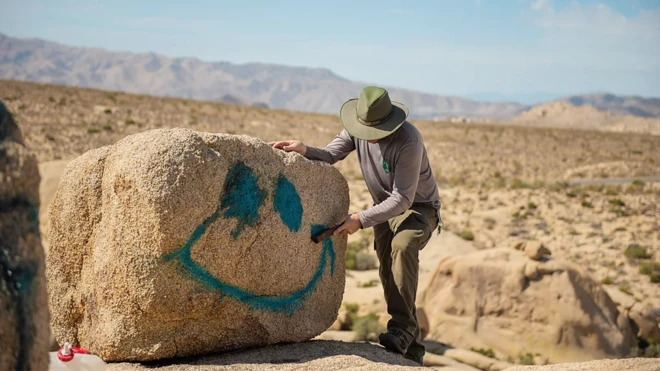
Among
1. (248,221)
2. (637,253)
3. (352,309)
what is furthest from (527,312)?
(637,253)

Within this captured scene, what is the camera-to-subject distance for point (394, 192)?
14.4 ft

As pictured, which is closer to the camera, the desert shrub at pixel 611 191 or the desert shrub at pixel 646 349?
the desert shrub at pixel 646 349

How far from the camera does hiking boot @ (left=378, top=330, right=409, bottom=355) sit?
4.56 m

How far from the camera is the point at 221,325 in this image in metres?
4.09

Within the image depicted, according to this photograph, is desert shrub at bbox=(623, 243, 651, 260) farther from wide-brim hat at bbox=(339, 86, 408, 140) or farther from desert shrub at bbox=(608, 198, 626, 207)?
wide-brim hat at bbox=(339, 86, 408, 140)

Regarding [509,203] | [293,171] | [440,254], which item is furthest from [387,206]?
[509,203]

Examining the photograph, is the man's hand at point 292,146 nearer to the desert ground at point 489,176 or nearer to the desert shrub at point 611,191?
the desert ground at point 489,176

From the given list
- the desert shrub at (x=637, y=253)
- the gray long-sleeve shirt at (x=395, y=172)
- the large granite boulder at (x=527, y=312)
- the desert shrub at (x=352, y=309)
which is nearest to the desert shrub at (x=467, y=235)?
the desert shrub at (x=637, y=253)

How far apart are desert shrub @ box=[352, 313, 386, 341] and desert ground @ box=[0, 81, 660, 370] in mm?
157

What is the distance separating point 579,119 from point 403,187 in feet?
333

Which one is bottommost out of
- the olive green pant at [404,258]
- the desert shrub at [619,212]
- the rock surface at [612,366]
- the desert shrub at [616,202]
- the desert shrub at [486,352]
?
the desert shrub at [486,352]

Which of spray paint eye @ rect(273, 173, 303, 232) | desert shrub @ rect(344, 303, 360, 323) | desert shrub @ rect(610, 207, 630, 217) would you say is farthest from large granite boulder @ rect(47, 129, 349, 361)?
desert shrub @ rect(610, 207, 630, 217)

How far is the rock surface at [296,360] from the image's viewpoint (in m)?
3.79

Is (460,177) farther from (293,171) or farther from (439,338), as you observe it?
(293,171)
